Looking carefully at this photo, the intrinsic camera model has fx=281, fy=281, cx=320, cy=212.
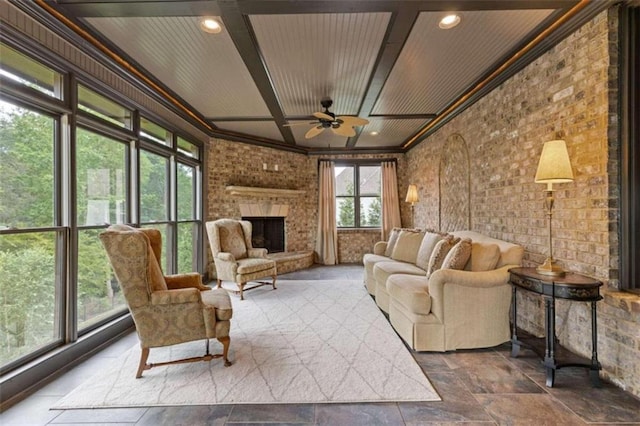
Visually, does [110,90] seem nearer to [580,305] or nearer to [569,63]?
→ [569,63]

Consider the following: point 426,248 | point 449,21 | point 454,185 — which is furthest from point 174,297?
point 454,185

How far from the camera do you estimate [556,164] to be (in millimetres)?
2182

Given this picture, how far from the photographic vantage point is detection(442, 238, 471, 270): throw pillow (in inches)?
109

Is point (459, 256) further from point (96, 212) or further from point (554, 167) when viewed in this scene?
point (96, 212)

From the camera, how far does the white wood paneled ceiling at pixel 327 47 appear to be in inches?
89.0

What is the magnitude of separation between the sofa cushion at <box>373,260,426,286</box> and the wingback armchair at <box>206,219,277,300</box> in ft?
5.92

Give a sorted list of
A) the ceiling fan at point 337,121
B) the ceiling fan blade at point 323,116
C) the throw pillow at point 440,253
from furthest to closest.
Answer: the ceiling fan at point 337,121 → the ceiling fan blade at point 323,116 → the throw pillow at point 440,253

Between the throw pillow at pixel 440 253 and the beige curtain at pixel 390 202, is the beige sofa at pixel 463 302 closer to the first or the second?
the throw pillow at pixel 440 253

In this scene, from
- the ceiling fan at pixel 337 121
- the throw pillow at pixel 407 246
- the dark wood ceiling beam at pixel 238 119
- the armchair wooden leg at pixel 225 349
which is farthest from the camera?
the dark wood ceiling beam at pixel 238 119

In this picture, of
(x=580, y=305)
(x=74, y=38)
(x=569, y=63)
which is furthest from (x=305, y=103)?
(x=580, y=305)

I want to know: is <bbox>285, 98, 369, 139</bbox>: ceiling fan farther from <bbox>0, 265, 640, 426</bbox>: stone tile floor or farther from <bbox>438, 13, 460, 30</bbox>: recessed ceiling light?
<bbox>0, 265, 640, 426</bbox>: stone tile floor

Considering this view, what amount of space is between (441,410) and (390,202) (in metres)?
5.54

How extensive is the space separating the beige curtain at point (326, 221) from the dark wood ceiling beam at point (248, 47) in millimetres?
2910

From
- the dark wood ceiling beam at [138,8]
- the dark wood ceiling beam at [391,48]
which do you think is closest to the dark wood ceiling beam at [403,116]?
the dark wood ceiling beam at [391,48]
